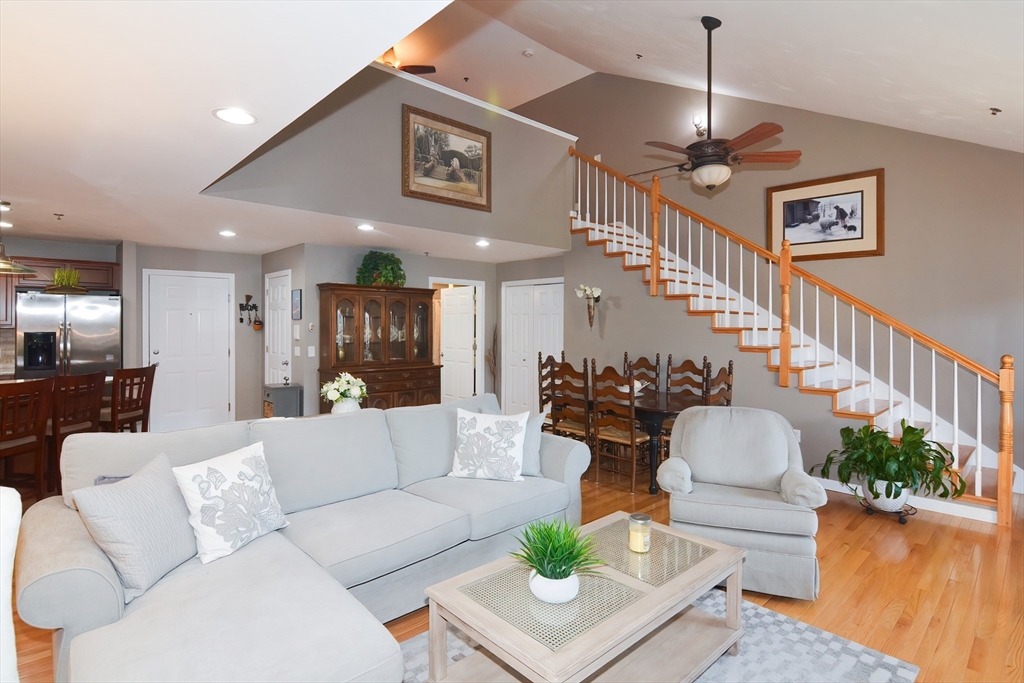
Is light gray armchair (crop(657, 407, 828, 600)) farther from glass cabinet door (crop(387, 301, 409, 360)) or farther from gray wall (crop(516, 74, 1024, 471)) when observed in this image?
glass cabinet door (crop(387, 301, 409, 360))

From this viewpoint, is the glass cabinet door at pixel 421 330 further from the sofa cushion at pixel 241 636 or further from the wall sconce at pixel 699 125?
the sofa cushion at pixel 241 636

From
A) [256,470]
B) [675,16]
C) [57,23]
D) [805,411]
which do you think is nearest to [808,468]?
[805,411]

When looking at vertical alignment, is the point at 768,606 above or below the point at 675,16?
below

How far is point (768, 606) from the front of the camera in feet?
8.49

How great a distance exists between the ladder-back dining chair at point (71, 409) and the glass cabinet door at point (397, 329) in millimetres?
2667

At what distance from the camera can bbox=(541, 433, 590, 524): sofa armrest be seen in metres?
3.17

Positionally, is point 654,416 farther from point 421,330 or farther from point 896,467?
point 421,330

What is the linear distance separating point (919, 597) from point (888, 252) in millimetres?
3548

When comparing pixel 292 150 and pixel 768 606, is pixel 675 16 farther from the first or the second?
pixel 768 606

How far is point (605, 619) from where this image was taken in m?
1.68

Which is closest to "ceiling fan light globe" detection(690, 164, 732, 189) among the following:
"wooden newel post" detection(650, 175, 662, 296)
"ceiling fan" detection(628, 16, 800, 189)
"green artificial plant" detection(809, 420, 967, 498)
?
"ceiling fan" detection(628, 16, 800, 189)

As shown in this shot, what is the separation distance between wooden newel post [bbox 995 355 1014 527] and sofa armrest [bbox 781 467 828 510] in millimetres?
2035

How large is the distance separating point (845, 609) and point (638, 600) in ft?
4.76

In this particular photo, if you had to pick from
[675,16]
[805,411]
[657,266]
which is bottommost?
[805,411]
